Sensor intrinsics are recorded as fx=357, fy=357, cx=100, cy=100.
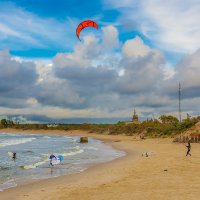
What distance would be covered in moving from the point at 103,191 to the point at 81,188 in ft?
5.36

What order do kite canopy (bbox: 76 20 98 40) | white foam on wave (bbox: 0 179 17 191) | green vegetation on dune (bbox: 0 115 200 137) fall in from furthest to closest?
green vegetation on dune (bbox: 0 115 200 137) → kite canopy (bbox: 76 20 98 40) → white foam on wave (bbox: 0 179 17 191)

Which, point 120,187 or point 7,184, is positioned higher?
point 120,187

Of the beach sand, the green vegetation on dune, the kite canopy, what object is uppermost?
the kite canopy

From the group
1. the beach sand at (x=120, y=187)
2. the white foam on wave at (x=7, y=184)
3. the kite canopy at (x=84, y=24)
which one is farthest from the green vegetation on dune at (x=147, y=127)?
the white foam on wave at (x=7, y=184)

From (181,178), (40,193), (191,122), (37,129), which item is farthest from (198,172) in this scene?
(37,129)

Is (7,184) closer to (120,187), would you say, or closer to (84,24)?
(120,187)

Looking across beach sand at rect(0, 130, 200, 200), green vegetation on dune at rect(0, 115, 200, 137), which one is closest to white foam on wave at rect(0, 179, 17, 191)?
beach sand at rect(0, 130, 200, 200)

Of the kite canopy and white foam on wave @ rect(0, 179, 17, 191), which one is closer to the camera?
white foam on wave @ rect(0, 179, 17, 191)

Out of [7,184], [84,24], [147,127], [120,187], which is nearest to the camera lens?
[120,187]

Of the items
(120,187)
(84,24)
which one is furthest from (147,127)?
(120,187)

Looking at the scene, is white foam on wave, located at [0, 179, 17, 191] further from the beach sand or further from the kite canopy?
the kite canopy

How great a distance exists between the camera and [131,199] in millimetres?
13984

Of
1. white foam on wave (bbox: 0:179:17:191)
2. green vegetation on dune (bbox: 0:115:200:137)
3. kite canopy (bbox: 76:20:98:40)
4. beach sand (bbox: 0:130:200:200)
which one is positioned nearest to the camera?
beach sand (bbox: 0:130:200:200)

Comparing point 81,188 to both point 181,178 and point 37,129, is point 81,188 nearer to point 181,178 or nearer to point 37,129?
point 181,178
